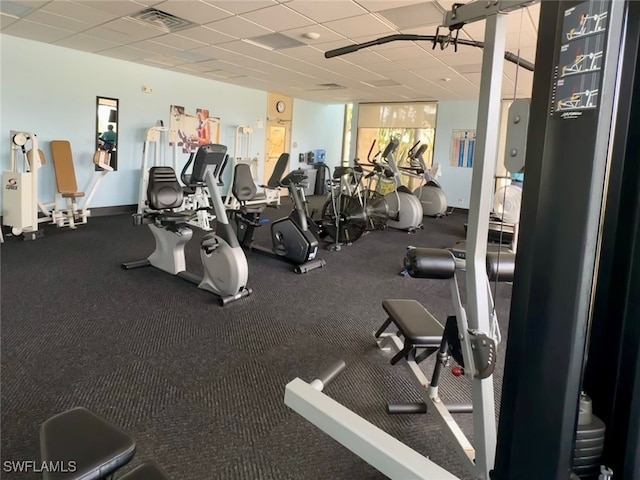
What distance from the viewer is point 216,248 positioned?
3760 mm

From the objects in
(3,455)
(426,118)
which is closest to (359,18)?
(3,455)

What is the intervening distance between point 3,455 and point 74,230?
4.91 metres

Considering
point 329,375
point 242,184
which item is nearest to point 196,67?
point 242,184

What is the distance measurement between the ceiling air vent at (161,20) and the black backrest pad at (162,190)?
1711mm

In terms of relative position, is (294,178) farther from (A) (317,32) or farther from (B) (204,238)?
(A) (317,32)

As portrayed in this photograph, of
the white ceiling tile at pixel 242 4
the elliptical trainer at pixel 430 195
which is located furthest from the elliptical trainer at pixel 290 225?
the elliptical trainer at pixel 430 195

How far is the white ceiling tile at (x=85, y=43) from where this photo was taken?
567 cm

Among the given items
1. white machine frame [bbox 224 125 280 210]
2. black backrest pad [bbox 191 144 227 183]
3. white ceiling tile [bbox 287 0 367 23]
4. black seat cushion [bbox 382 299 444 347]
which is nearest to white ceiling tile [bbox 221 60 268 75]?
white machine frame [bbox 224 125 280 210]

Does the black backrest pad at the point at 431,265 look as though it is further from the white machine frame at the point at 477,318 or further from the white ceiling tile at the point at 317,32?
the white ceiling tile at the point at 317,32

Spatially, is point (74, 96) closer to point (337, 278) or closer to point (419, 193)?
point (337, 278)

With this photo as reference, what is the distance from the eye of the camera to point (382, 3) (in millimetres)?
3783

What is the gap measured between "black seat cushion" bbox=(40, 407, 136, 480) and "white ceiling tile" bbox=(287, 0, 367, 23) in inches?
150

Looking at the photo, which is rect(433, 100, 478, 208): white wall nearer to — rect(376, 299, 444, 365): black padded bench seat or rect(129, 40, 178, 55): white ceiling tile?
rect(129, 40, 178, 55): white ceiling tile

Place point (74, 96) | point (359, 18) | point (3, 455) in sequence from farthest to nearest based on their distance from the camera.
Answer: point (74, 96) < point (359, 18) < point (3, 455)
